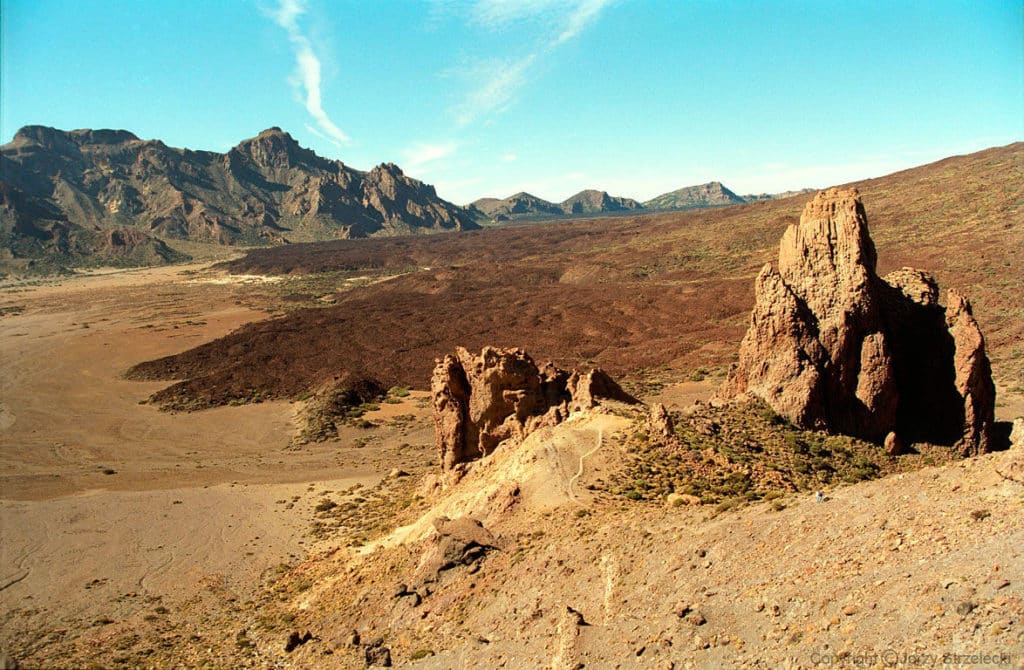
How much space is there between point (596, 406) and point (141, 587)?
18.2m

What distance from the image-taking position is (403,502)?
25891 mm

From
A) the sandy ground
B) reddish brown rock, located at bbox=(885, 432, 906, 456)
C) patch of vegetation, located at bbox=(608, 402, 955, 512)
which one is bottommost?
the sandy ground

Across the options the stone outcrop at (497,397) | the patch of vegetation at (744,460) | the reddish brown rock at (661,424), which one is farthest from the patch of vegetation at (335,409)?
the patch of vegetation at (744,460)

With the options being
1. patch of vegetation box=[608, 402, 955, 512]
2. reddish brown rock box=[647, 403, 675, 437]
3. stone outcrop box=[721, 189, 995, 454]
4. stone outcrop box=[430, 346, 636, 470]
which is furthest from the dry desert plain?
stone outcrop box=[721, 189, 995, 454]

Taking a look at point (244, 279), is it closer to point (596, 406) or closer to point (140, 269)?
point (140, 269)

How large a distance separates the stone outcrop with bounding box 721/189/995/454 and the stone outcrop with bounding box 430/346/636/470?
594 centimetres

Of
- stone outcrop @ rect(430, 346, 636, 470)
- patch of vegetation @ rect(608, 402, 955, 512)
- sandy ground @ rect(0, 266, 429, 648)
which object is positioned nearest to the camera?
patch of vegetation @ rect(608, 402, 955, 512)

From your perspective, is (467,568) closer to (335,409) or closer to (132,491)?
(132,491)

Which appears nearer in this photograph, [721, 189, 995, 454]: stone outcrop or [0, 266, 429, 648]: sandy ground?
[721, 189, 995, 454]: stone outcrop

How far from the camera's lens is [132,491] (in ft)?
103

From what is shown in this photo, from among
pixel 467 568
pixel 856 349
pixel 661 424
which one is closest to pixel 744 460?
pixel 661 424

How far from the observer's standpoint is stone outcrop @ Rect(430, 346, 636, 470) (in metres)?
23.3

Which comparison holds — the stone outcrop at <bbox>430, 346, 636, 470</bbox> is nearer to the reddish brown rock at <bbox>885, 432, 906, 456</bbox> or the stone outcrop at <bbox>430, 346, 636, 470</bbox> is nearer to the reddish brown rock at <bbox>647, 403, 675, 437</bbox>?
the reddish brown rock at <bbox>647, 403, 675, 437</bbox>

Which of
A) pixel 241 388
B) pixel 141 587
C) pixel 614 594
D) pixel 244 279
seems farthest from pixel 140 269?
pixel 614 594
